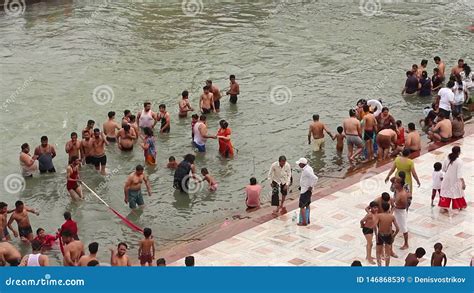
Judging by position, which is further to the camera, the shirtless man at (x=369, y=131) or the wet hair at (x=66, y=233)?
the shirtless man at (x=369, y=131)

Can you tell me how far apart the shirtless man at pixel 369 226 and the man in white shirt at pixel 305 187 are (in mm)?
1872

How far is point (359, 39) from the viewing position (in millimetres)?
33281

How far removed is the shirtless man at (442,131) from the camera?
21.9m

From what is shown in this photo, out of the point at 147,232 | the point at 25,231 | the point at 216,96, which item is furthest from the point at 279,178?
the point at 216,96

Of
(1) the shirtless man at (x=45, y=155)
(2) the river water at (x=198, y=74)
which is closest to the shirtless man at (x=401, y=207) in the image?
(2) the river water at (x=198, y=74)

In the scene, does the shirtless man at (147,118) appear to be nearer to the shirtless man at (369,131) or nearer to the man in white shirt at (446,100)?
the shirtless man at (369,131)

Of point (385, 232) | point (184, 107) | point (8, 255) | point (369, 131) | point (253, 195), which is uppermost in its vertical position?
point (369, 131)

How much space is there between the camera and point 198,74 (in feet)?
96.1

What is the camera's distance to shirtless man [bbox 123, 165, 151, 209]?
1862cm

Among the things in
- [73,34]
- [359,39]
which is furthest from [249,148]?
[73,34]

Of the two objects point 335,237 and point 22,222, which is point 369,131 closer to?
point 335,237

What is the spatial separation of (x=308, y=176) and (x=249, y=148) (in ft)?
19.4

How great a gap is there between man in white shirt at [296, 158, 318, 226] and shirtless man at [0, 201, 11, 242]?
5.80m

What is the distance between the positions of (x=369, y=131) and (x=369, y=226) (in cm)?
649
